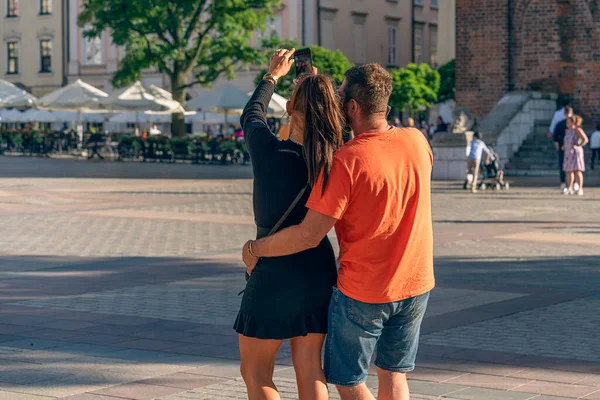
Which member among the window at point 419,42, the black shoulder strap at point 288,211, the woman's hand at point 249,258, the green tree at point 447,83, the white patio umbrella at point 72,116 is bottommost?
the woman's hand at point 249,258

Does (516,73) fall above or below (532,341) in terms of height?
above

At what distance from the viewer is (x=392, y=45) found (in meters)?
62.1

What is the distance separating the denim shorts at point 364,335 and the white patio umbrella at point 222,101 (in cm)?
3364

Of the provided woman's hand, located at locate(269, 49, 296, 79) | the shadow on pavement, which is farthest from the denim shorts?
the shadow on pavement

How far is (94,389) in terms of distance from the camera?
6.63 metres

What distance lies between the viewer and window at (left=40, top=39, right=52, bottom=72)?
222ft

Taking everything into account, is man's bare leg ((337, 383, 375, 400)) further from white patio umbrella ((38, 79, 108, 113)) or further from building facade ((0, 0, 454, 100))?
building facade ((0, 0, 454, 100))

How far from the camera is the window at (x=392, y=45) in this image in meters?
61.9

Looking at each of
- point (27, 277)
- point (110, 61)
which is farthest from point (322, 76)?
point (110, 61)

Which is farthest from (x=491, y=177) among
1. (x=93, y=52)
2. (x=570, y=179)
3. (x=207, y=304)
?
(x=93, y=52)

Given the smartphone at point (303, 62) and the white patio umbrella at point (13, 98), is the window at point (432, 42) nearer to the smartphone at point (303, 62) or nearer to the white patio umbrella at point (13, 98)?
the white patio umbrella at point (13, 98)

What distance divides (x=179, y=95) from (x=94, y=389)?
128 feet

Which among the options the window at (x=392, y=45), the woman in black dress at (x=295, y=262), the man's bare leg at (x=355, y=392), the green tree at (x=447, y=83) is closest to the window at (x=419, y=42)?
the window at (x=392, y=45)

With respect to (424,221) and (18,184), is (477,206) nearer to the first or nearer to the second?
(18,184)
